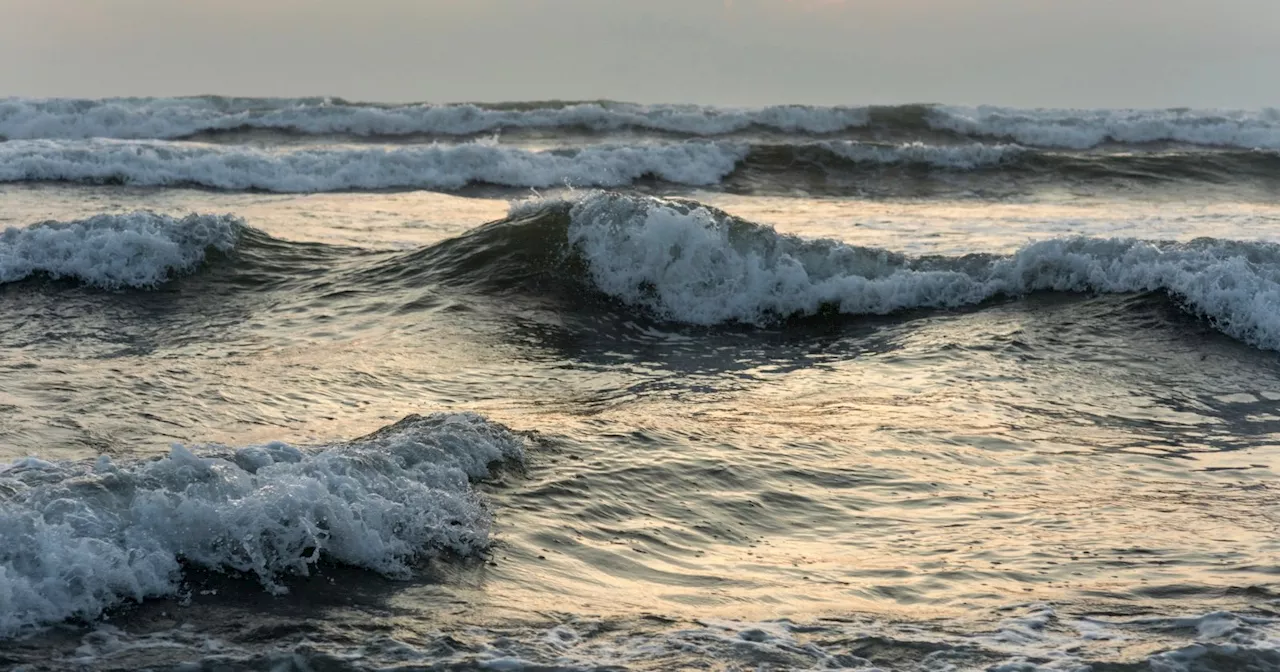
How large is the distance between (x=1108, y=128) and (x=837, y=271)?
21.3 metres

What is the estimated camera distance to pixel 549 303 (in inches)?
408

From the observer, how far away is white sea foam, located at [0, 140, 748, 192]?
18.7 meters

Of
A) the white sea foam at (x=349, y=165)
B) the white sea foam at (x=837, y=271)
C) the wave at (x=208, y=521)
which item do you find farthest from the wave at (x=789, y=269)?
the white sea foam at (x=349, y=165)

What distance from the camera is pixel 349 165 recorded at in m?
19.6

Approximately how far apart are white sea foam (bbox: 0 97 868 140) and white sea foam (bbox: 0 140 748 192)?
6.01 m

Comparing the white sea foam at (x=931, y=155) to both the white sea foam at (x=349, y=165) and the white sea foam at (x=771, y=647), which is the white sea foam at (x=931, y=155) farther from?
the white sea foam at (x=771, y=647)

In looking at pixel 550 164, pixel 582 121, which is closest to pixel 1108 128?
pixel 582 121

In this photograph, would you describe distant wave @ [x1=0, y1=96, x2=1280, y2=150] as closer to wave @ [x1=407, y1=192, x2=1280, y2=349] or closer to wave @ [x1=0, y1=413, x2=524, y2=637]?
wave @ [x1=407, y1=192, x2=1280, y2=349]

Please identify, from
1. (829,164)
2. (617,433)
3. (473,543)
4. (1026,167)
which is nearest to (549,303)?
(617,433)

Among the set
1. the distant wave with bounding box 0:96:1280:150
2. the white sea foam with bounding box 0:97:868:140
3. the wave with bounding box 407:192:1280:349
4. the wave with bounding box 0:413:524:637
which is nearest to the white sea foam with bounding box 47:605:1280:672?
the wave with bounding box 0:413:524:637

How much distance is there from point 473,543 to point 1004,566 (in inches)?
80.6

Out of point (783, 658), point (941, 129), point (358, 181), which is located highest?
point (941, 129)

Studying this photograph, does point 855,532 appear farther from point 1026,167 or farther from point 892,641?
point 1026,167

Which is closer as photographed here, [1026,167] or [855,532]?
[855,532]
